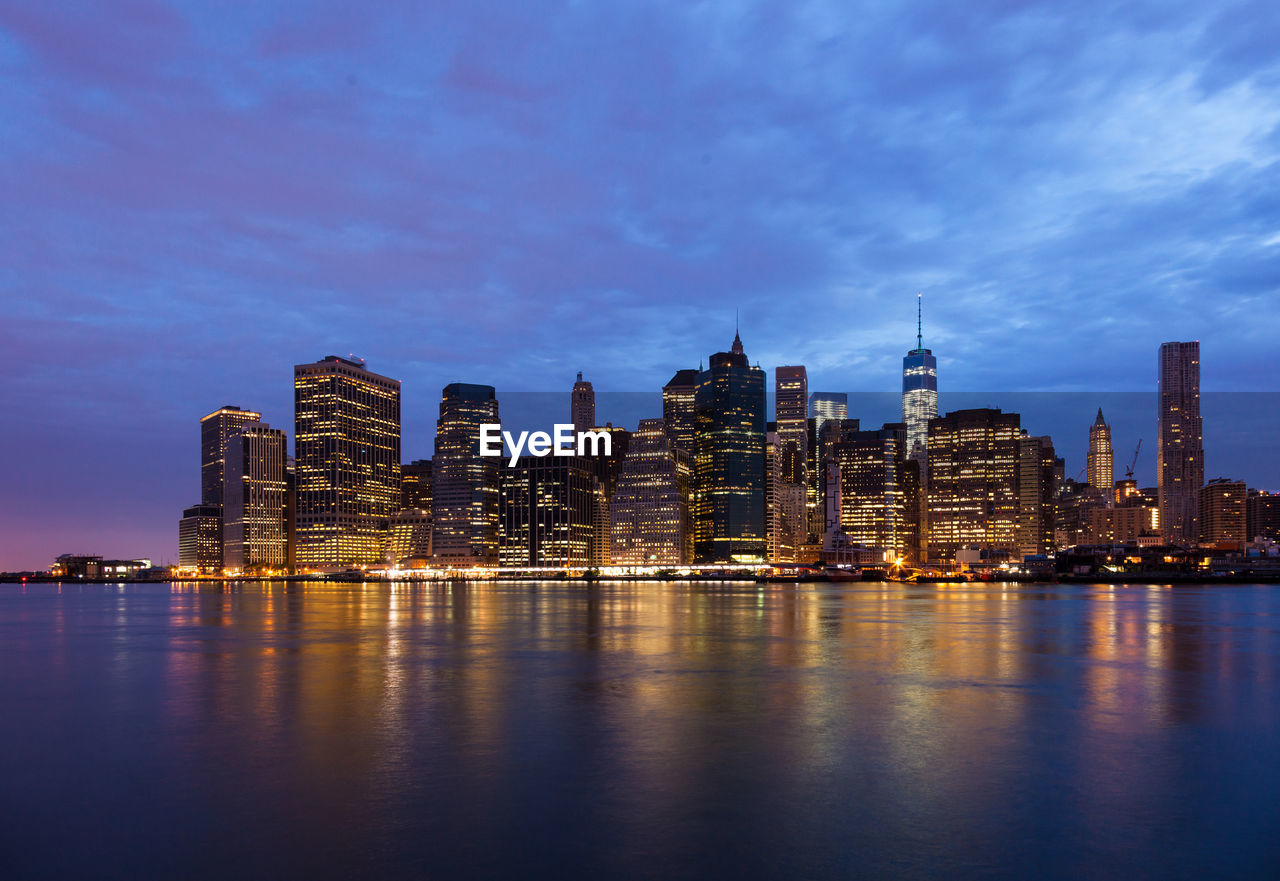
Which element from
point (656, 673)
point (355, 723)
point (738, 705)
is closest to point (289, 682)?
point (355, 723)

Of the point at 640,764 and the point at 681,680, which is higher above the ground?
the point at 640,764

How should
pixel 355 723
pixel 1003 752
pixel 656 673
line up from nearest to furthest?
pixel 1003 752, pixel 355 723, pixel 656 673

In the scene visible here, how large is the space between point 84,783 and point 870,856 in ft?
64.3

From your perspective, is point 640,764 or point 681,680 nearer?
Answer: point 640,764

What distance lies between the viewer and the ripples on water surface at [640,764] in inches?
727

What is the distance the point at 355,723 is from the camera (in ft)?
103

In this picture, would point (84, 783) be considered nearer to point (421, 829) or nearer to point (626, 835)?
point (421, 829)

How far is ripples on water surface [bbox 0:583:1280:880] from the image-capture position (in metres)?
18.5

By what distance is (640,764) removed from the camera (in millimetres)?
25750

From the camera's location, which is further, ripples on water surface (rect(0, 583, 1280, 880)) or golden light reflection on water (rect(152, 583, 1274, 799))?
golden light reflection on water (rect(152, 583, 1274, 799))

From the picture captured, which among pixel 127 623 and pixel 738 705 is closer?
pixel 738 705

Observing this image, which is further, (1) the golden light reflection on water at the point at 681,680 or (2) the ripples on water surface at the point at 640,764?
(1) the golden light reflection on water at the point at 681,680

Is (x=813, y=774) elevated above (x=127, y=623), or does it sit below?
above

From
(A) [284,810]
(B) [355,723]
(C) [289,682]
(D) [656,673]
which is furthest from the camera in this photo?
(D) [656,673]
